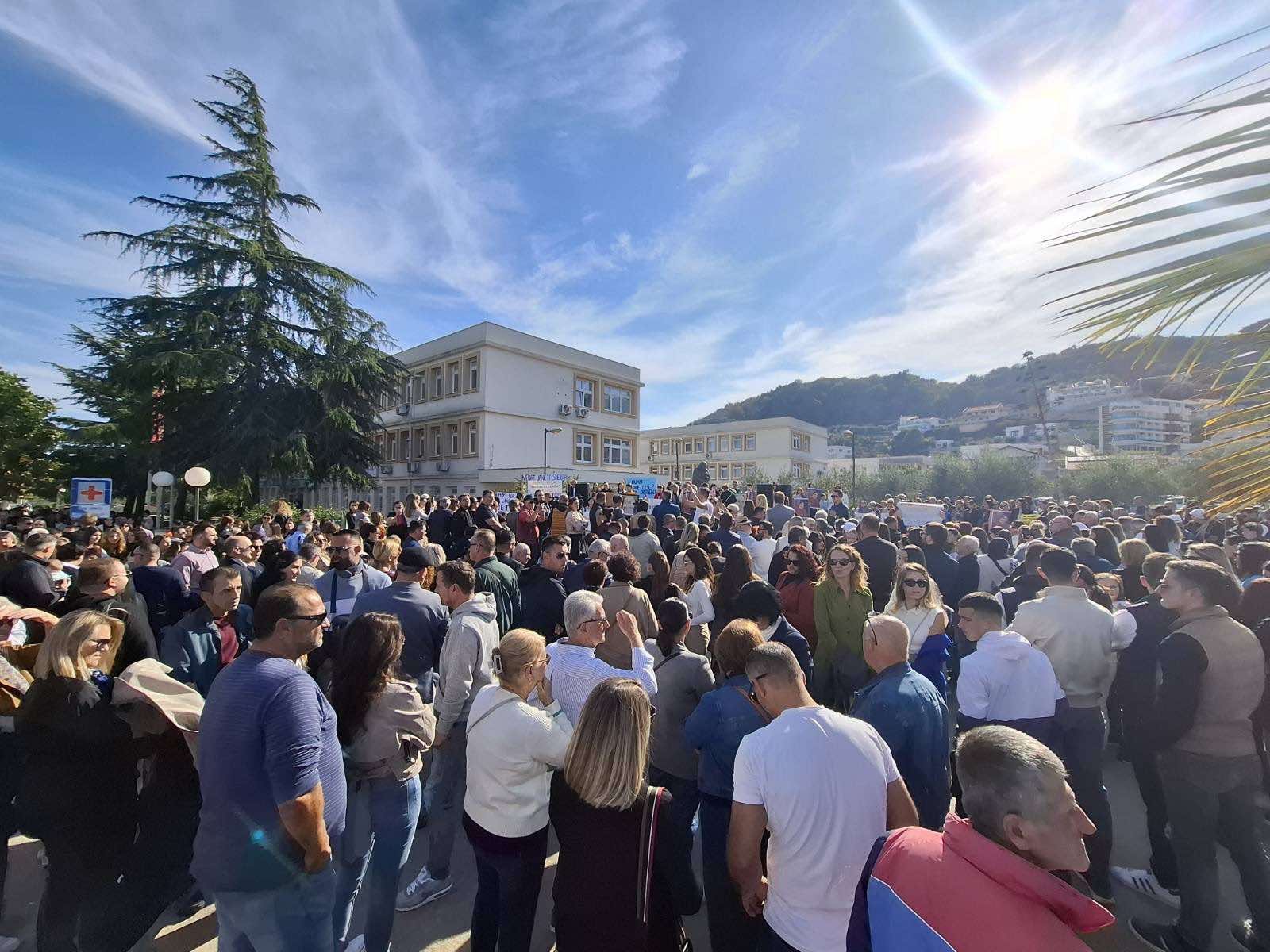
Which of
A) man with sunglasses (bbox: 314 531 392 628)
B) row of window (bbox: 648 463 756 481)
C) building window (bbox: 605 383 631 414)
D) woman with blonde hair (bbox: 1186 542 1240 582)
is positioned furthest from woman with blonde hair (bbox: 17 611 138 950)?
row of window (bbox: 648 463 756 481)

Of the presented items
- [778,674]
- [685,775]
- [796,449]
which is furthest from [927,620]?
[796,449]

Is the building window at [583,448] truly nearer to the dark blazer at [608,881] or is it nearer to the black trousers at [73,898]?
the black trousers at [73,898]

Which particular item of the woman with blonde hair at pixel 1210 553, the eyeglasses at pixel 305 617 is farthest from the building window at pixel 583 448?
the eyeglasses at pixel 305 617

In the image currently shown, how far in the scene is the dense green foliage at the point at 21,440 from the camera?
2320 centimetres

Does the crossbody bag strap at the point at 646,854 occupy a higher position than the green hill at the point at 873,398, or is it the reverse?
the green hill at the point at 873,398

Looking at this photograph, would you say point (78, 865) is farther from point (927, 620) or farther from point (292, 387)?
point (292, 387)

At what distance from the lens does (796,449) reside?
59.3m

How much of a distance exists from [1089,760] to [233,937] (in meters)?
4.58

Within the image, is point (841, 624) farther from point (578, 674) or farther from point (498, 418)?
point (498, 418)

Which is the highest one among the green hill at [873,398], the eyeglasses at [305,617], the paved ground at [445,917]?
the green hill at [873,398]

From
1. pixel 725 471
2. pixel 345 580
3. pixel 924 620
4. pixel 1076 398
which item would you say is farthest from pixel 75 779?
pixel 1076 398

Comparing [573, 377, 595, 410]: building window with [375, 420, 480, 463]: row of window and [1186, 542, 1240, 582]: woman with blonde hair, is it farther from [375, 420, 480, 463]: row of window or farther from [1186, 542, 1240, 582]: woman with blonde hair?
[1186, 542, 1240, 582]: woman with blonde hair

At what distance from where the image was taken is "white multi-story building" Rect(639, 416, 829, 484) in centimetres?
5759

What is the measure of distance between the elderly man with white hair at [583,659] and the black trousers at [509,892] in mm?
771
